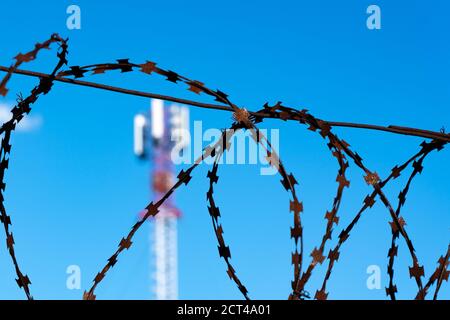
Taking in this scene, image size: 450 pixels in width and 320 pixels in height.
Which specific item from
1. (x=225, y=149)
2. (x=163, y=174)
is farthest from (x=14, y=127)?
(x=163, y=174)

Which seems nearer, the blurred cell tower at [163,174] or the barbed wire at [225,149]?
the barbed wire at [225,149]

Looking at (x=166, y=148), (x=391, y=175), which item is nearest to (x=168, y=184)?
(x=166, y=148)

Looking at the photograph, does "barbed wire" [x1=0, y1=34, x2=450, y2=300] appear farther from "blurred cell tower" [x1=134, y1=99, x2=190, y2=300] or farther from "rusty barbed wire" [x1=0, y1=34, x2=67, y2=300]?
"blurred cell tower" [x1=134, y1=99, x2=190, y2=300]

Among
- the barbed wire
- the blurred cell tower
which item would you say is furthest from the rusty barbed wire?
the blurred cell tower

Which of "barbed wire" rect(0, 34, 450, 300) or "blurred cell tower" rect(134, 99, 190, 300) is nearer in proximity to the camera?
"barbed wire" rect(0, 34, 450, 300)

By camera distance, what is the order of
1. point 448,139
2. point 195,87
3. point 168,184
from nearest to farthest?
point 195,87
point 448,139
point 168,184

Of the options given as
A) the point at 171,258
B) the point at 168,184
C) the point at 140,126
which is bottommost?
the point at 171,258

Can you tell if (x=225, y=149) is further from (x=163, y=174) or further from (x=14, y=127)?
(x=163, y=174)

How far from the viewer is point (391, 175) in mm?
6578

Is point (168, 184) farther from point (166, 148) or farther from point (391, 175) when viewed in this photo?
point (391, 175)

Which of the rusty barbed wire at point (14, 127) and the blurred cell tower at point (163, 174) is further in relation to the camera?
the blurred cell tower at point (163, 174)

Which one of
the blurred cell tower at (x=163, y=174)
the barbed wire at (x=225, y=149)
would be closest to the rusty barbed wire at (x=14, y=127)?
the barbed wire at (x=225, y=149)

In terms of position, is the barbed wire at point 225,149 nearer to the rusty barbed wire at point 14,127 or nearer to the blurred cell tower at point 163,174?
the rusty barbed wire at point 14,127
